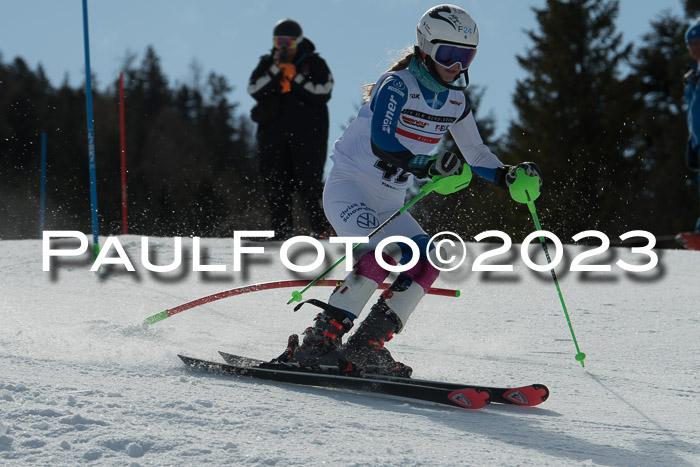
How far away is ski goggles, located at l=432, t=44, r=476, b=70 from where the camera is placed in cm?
359

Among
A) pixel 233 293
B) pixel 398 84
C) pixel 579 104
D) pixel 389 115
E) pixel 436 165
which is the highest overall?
pixel 579 104

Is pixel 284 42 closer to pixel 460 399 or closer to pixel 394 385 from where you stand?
pixel 394 385

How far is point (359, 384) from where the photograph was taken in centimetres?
342

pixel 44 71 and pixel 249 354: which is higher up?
pixel 44 71

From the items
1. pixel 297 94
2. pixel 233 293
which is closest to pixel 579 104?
pixel 297 94

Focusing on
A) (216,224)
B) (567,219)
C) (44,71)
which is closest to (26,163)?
(44,71)

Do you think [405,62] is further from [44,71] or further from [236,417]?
[44,71]

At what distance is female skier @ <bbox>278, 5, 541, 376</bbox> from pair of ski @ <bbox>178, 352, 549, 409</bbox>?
77 mm

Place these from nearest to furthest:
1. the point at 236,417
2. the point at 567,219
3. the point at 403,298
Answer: the point at 236,417
the point at 403,298
the point at 567,219

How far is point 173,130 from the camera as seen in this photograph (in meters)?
35.8

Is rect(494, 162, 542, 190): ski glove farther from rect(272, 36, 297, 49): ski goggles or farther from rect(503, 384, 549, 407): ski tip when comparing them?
rect(272, 36, 297, 49): ski goggles

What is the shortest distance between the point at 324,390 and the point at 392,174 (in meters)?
1.08

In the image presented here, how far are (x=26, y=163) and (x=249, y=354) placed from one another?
23.5 m

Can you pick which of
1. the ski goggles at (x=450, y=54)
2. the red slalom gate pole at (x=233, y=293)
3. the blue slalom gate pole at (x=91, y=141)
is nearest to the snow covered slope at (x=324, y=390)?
the red slalom gate pole at (x=233, y=293)
